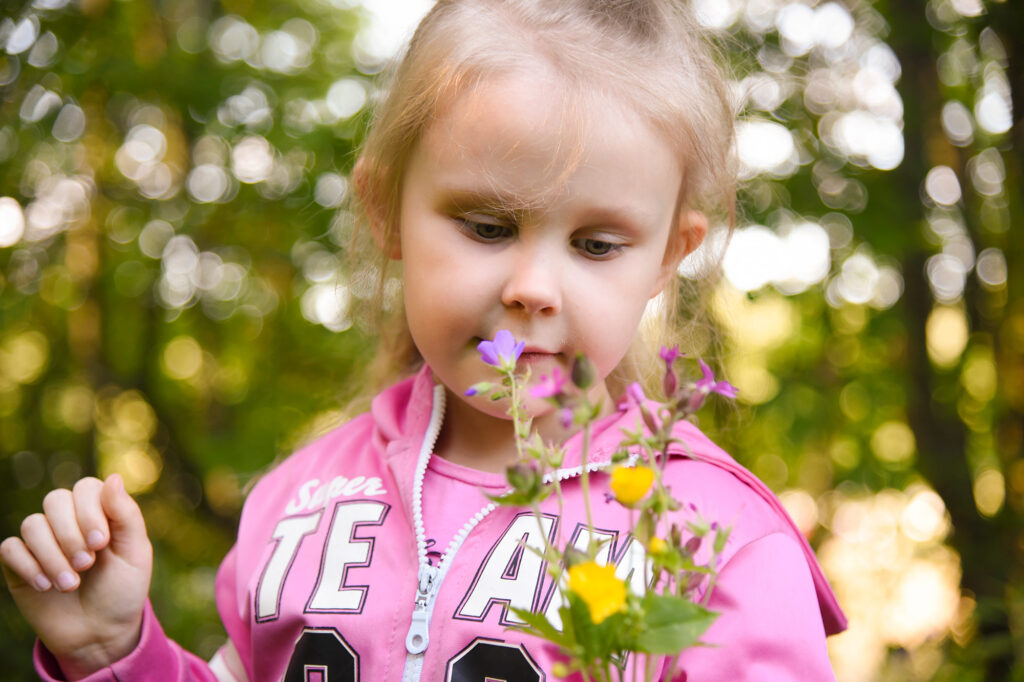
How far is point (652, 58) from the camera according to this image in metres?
1.31

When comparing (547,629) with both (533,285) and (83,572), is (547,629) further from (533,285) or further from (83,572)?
(83,572)

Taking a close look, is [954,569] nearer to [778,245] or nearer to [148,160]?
[778,245]

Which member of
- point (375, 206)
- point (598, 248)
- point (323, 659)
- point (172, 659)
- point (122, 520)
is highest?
point (598, 248)

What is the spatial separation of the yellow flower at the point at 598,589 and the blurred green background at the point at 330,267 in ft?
5.16

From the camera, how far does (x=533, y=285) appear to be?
1.11m

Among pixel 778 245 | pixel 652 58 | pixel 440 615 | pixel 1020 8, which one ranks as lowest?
pixel 778 245

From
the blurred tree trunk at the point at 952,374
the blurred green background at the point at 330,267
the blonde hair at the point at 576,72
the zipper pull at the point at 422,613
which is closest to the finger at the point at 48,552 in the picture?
the zipper pull at the point at 422,613

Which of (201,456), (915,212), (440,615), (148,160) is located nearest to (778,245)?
(915,212)

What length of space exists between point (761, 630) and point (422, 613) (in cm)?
44

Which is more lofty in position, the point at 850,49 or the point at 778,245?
the point at 850,49

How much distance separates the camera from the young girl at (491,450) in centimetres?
113

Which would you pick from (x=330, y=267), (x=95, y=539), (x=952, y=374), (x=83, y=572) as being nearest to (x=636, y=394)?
(x=95, y=539)

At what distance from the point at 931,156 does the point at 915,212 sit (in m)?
0.37

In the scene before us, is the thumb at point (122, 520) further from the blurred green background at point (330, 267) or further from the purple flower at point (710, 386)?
the blurred green background at point (330, 267)
